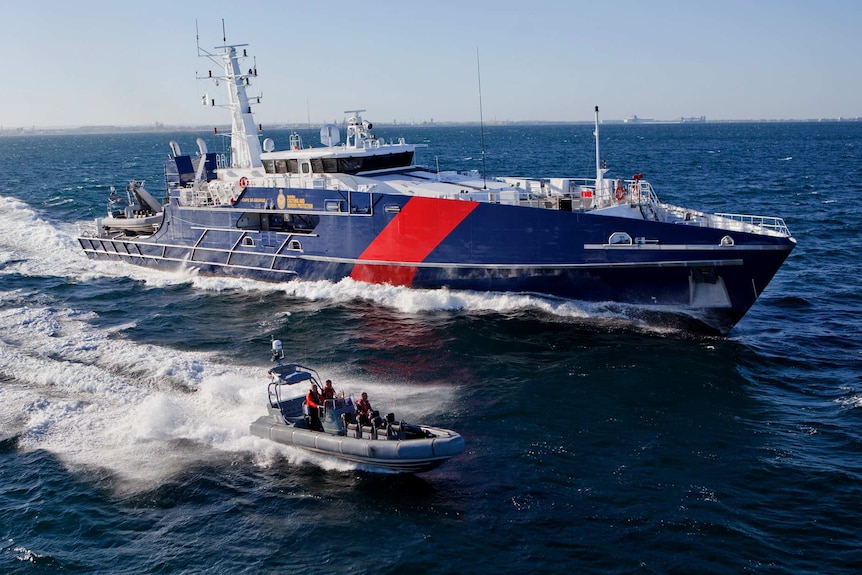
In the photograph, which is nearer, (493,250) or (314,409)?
(314,409)

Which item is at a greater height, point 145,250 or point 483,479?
point 145,250

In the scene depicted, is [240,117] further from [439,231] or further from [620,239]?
[620,239]

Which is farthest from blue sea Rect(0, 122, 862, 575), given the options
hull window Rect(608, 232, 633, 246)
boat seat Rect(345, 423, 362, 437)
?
hull window Rect(608, 232, 633, 246)

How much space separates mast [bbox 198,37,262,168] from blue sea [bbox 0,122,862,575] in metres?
6.07

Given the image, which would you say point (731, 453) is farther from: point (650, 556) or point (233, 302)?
point (233, 302)

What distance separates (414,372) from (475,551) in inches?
303

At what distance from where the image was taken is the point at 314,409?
14.5 m

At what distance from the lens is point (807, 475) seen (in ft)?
45.2

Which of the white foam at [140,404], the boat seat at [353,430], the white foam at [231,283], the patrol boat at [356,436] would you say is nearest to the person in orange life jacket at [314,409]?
the patrol boat at [356,436]

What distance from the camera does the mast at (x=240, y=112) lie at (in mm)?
30562

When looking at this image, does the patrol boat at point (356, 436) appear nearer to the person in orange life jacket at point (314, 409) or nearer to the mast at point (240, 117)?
the person in orange life jacket at point (314, 409)

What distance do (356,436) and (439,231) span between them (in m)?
10.3

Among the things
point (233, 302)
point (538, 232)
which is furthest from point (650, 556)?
point (233, 302)

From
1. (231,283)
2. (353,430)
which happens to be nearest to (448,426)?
(353,430)
